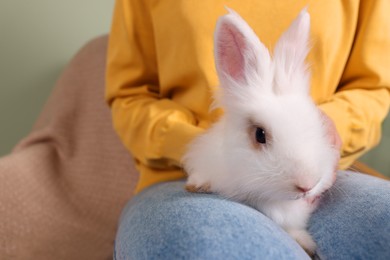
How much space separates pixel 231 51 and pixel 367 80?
45 cm

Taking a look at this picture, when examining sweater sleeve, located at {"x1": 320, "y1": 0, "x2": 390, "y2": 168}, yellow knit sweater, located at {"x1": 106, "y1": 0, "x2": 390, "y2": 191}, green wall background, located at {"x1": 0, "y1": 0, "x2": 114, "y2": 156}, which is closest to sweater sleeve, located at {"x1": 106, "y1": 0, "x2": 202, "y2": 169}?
yellow knit sweater, located at {"x1": 106, "y1": 0, "x2": 390, "y2": 191}

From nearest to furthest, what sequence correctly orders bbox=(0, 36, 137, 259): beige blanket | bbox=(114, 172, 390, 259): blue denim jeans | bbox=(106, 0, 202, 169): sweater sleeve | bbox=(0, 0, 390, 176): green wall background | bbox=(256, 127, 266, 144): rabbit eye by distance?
bbox=(114, 172, 390, 259): blue denim jeans
bbox=(256, 127, 266, 144): rabbit eye
bbox=(106, 0, 202, 169): sweater sleeve
bbox=(0, 36, 137, 259): beige blanket
bbox=(0, 0, 390, 176): green wall background

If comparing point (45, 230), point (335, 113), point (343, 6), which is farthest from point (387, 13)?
point (45, 230)

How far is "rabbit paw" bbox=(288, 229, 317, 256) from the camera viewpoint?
2.41ft

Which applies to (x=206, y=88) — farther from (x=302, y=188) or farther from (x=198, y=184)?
(x=302, y=188)

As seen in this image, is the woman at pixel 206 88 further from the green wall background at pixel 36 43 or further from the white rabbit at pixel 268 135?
the green wall background at pixel 36 43

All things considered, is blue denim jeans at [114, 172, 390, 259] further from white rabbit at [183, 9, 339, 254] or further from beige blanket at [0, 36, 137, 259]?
beige blanket at [0, 36, 137, 259]

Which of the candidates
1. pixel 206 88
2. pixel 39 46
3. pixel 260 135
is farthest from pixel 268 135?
pixel 39 46

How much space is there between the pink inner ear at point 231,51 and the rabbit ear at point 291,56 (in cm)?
6

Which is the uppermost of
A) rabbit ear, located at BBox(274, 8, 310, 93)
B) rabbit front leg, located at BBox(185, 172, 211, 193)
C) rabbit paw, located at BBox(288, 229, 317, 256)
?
rabbit ear, located at BBox(274, 8, 310, 93)

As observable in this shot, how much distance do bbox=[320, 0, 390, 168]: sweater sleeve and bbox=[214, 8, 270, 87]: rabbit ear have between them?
0.29 m

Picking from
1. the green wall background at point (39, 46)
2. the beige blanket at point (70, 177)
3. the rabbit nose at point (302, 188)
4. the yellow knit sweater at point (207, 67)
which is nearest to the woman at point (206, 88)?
the yellow knit sweater at point (207, 67)

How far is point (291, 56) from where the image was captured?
73 cm

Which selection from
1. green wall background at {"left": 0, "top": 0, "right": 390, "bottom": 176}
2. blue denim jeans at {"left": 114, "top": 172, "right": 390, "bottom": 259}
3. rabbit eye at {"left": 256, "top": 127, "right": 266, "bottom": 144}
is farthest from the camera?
green wall background at {"left": 0, "top": 0, "right": 390, "bottom": 176}
